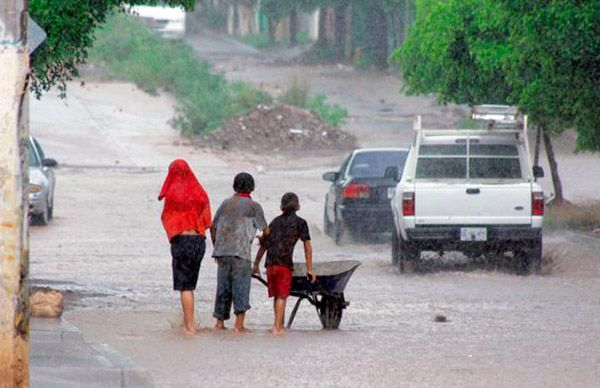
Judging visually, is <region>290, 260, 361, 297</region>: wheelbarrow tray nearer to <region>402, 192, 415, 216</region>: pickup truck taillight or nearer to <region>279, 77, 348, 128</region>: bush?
<region>402, 192, 415, 216</region>: pickup truck taillight

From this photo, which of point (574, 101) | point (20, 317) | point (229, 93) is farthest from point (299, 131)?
point (20, 317)

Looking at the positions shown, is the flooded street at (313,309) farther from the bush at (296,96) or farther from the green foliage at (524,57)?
the bush at (296,96)

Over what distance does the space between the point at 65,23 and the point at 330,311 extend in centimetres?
428

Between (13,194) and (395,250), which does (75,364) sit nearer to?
(13,194)

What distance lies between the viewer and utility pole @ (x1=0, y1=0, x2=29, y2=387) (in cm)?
841

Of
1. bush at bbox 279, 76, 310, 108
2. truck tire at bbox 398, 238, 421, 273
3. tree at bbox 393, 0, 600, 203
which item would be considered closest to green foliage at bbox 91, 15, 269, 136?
bush at bbox 279, 76, 310, 108

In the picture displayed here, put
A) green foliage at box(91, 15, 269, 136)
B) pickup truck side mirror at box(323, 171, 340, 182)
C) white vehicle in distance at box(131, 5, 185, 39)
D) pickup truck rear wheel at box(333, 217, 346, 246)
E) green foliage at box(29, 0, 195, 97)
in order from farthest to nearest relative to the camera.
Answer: white vehicle in distance at box(131, 5, 185, 39)
green foliage at box(91, 15, 269, 136)
pickup truck side mirror at box(323, 171, 340, 182)
pickup truck rear wheel at box(333, 217, 346, 246)
green foliage at box(29, 0, 195, 97)

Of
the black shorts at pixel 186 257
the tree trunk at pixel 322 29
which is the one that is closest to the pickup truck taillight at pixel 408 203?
the black shorts at pixel 186 257

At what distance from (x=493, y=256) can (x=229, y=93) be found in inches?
1178

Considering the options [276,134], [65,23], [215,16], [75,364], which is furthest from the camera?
[215,16]

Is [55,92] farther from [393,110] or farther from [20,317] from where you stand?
[20,317]

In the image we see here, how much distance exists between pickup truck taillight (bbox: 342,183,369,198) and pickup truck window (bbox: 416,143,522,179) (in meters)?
4.25

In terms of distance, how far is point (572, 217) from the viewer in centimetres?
2636

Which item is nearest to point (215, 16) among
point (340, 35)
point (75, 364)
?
point (340, 35)
